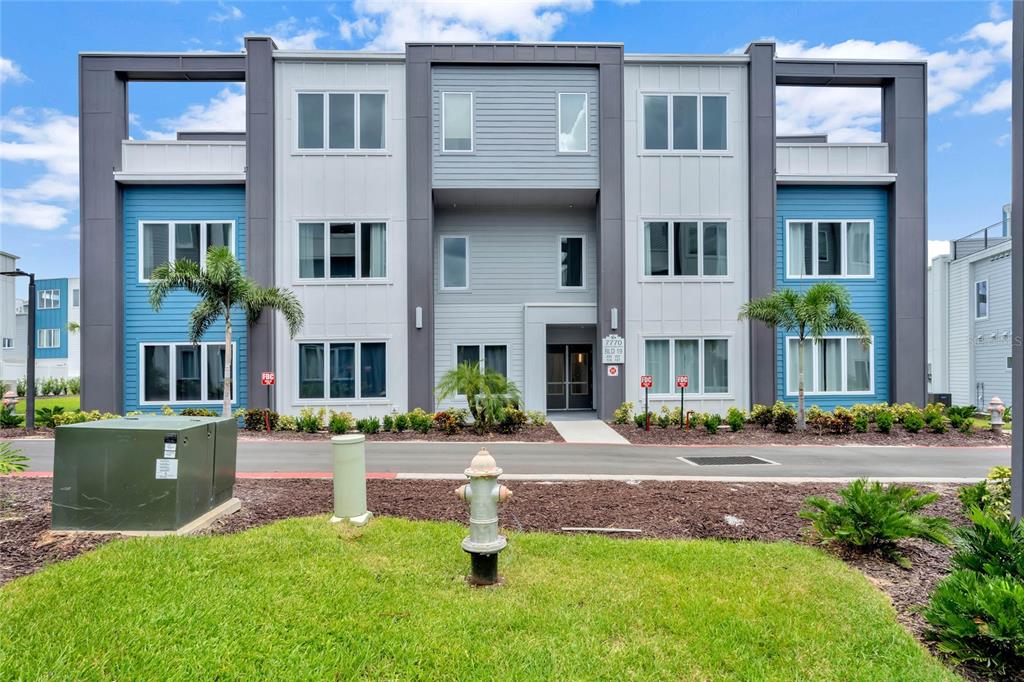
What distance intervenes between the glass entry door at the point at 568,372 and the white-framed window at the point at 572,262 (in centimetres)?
238

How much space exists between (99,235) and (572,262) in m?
14.6

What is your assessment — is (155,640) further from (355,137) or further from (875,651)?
(355,137)

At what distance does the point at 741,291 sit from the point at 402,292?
34.9 feet

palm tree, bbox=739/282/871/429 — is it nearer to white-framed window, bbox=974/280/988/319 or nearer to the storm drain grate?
the storm drain grate

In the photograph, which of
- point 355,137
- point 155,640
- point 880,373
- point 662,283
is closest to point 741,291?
point 662,283

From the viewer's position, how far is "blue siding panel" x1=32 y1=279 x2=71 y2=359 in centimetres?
4972

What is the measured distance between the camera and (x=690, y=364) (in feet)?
57.2

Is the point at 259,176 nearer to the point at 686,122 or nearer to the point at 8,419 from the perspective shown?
the point at 8,419

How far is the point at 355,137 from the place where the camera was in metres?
17.0

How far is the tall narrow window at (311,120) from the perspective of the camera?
16938 millimetres

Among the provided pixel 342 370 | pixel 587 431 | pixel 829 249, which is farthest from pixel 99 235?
pixel 829 249

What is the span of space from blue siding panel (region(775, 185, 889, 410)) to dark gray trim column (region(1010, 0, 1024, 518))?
535 inches

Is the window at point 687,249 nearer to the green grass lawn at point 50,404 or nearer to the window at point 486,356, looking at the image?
the window at point 486,356

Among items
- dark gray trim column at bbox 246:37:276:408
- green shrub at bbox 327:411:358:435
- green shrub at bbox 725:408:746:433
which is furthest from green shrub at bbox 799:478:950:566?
dark gray trim column at bbox 246:37:276:408
